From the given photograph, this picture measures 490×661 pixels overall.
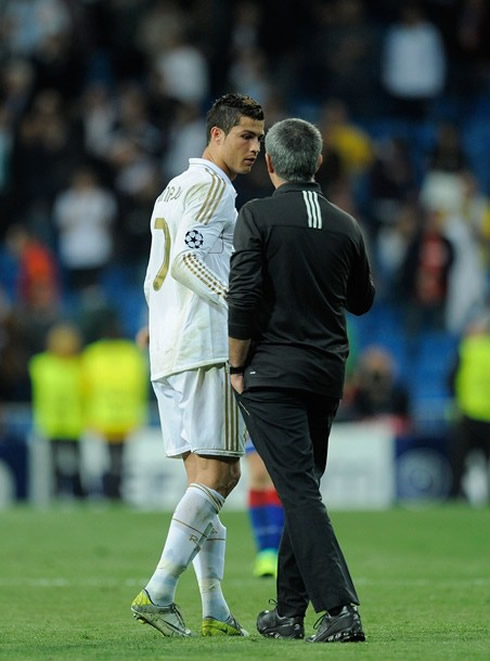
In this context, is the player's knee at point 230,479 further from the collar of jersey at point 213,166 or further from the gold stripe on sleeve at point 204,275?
the collar of jersey at point 213,166

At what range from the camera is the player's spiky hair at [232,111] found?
716cm

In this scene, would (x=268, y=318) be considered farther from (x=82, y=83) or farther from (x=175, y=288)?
(x=82, y=83)

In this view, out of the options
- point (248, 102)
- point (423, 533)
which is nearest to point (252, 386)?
point (248, 102)

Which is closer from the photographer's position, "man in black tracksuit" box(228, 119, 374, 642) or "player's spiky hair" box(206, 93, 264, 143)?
"man in black tracksuit" box(228, 119, 374, 642)

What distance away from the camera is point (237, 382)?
22.1ft

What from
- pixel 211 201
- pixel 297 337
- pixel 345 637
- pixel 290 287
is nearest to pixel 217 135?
pixel 211 201

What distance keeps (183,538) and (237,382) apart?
0.74 meters

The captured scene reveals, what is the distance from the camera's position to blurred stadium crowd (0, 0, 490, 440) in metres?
20.1

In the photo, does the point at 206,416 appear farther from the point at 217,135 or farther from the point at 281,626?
the point at 217,135

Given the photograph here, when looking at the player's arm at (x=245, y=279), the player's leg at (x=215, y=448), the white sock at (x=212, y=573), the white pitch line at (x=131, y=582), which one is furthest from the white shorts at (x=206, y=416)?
the white pitch line at (x=131, y=582)

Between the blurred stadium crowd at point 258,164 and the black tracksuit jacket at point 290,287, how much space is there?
38.8ft

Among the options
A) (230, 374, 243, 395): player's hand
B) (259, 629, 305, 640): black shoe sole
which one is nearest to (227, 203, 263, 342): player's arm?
(230, 374, 243, 395): player's hand

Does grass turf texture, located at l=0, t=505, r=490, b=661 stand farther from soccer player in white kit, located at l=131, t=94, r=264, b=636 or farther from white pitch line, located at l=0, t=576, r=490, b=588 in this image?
soccer player in white kit, located at l=131, t=94, r=264, b=636

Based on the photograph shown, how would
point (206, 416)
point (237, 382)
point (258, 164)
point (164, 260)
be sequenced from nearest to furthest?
point (237, 382) → point (206, 416) → point (164, 260) → point (258, 164)
